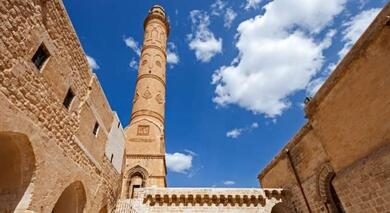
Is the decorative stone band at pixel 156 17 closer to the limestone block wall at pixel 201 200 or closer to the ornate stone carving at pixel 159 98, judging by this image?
the ornate stone carving at pixel 159 98

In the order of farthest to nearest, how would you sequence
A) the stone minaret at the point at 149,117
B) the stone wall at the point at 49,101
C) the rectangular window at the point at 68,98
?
the stone minaret at the point at 149,117
the rectangular window at the point at 68,98
the stone wall at the point at 49,101

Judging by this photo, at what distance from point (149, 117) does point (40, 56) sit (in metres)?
11.5

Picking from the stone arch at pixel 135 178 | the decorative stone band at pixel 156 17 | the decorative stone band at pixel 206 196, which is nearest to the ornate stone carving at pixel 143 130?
the stone arch at pixel 135 178

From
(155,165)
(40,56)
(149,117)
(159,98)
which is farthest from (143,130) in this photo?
(40,56)

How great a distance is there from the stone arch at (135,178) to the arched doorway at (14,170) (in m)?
8.83

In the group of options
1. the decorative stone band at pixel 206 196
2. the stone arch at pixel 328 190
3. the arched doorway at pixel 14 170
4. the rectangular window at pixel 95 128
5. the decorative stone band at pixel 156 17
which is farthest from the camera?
the decorative stone band at pixel 156 17

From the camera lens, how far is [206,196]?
32.1ft

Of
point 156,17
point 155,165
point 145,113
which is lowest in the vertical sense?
point 155,165

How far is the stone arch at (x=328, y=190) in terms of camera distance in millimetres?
7754

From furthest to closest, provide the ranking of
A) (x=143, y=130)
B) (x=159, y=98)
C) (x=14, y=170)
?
1. (x=159, y=98)
2. (x=143, y=130)
3. (x=14, y=170)

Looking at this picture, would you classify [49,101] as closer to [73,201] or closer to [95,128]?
[95,128]

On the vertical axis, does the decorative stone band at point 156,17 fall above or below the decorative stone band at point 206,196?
above

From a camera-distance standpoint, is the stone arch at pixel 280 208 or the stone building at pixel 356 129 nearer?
the stone building at pixel 356 129

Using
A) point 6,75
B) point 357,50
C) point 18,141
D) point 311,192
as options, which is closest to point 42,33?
point 6,75
